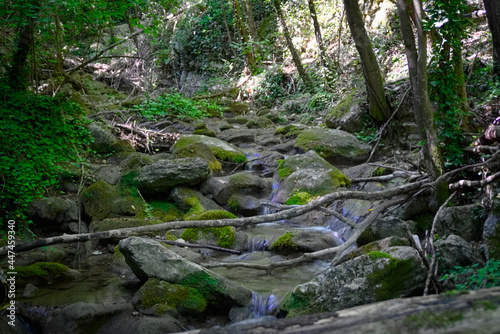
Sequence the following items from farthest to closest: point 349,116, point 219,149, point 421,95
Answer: point 219,149
point 349,116
point 421,95

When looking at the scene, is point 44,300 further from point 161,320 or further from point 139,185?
point 139,185

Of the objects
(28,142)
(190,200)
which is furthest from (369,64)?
(28,142)

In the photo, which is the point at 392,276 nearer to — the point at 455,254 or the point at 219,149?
the point at 455,254

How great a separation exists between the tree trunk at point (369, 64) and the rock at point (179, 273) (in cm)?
536

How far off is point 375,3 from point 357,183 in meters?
8.71

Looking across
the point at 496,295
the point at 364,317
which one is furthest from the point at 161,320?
the point at 496,295

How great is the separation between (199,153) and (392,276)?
622 cm

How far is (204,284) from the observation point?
172 inches

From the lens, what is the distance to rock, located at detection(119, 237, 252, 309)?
4332 millimetres

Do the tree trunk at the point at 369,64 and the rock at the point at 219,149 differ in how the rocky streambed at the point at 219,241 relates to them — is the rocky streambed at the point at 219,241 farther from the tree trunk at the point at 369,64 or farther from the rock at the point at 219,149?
the tree trunk at the point at 369,64

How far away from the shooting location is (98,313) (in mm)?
3951

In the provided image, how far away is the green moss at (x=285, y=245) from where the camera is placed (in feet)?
18.5

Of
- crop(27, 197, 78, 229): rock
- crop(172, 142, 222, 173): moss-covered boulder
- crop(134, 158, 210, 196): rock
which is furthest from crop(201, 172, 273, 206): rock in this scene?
crop(27, 197, 78, 229): rock

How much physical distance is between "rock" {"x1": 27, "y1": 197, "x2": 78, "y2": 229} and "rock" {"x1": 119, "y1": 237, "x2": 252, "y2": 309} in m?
2.59
